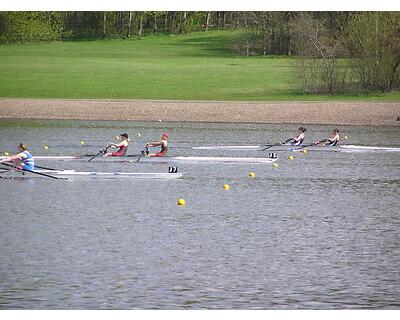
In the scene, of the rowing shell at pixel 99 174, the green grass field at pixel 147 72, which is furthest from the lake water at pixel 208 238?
the green grass field at pixel 147 72

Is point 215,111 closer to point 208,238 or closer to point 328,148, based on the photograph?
point 328,148

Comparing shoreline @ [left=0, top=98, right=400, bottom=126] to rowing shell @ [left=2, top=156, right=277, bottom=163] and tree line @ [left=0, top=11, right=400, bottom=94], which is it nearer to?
tree line @ [left=0, top=11, right=400, bottom=94]

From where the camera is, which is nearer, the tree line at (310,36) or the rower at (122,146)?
the rower at (122,146)

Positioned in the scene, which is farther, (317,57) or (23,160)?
(317,57)

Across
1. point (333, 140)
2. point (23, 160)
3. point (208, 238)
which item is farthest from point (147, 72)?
point (208, 238)

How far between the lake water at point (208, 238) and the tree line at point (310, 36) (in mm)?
16128

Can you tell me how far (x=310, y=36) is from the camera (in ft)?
158

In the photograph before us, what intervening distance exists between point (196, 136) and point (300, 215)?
52.9ft

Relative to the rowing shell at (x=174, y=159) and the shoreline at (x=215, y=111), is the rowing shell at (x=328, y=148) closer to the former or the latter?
the rowing shell at (x=174, y=159)

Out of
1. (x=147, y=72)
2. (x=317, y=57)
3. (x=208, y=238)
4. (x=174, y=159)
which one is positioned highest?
(x=317, y=57)

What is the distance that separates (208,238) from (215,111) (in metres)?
25.1

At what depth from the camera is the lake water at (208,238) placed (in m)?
14.4

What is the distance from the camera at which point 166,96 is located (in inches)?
1885
